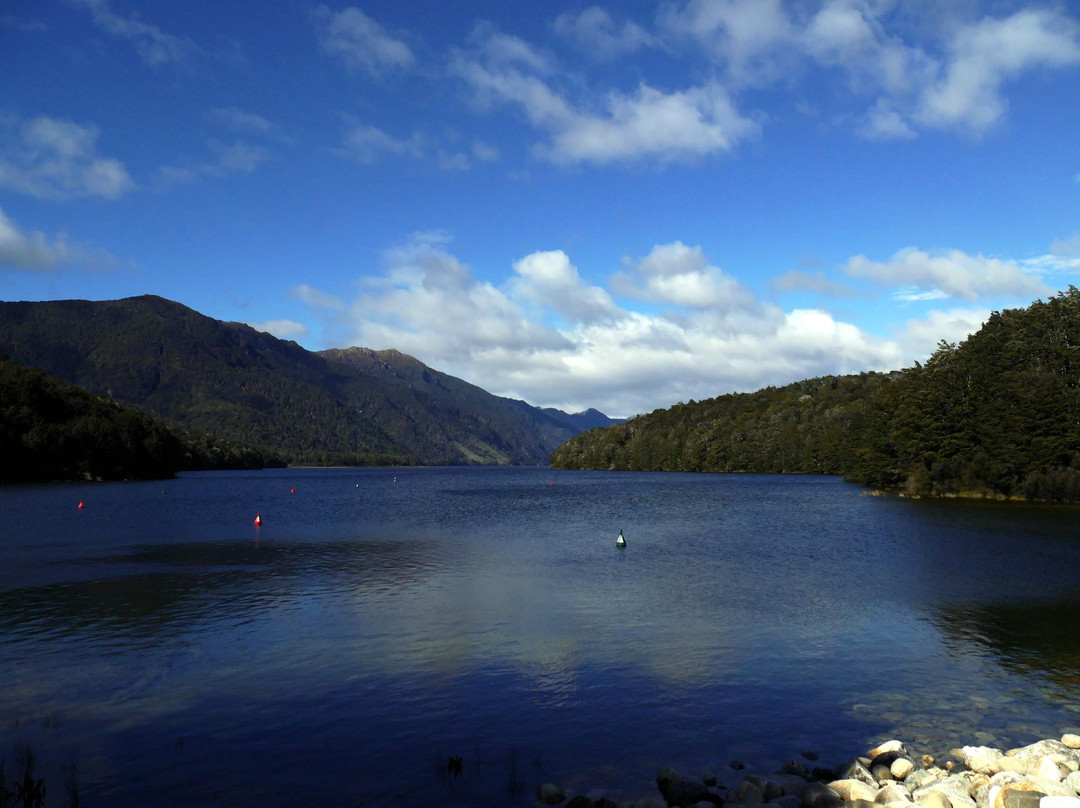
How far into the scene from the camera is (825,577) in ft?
136

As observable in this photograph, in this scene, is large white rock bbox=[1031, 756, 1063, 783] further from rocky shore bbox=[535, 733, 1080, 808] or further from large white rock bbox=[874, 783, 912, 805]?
large white rock bbox=[874, 783, 912, 805]

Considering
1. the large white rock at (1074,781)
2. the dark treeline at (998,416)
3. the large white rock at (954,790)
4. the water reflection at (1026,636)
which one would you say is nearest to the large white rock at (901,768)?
the large white rock at (954,790)

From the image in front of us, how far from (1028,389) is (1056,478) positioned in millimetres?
12318

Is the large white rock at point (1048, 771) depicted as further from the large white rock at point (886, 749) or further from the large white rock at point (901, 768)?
the large white rock at point (886, 749)

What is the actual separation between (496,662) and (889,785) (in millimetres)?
13123

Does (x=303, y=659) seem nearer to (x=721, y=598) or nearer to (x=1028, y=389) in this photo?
(x=721, y=598)

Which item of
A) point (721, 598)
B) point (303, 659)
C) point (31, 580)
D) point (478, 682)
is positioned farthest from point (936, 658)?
point (31, 580)

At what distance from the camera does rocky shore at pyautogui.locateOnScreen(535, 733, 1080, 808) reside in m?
13.1

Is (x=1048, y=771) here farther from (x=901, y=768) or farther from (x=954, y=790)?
(x=901, y=768)

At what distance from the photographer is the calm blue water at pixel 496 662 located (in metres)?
15.9

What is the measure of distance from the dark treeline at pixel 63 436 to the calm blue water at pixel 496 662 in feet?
399

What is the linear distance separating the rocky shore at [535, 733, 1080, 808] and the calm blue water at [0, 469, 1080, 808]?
0.98m

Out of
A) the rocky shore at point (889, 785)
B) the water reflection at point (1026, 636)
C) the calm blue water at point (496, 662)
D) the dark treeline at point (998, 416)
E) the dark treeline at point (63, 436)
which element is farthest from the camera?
the dark treeline at point (63, 436)

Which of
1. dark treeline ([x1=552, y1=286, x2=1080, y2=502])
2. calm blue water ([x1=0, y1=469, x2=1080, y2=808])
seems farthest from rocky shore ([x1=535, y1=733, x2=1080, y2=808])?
dark treeline ([x1=552, y1=286, x2=1080, y2=502])
